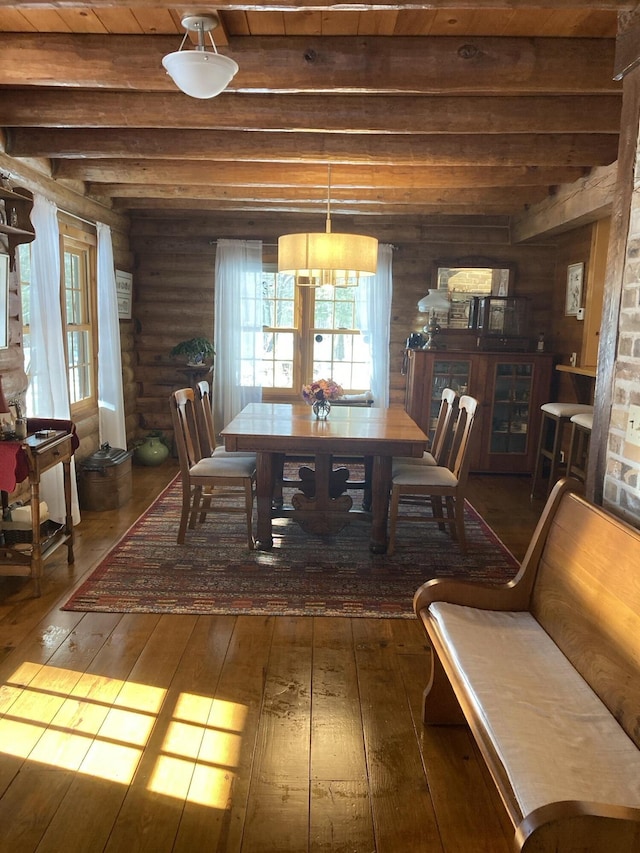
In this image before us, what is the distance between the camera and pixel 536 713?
166cm

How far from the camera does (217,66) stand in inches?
86.5

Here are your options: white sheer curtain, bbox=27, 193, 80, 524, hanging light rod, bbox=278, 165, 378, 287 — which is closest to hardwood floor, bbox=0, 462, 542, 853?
white sheer curtain, bbox=27, 193, 80, 524

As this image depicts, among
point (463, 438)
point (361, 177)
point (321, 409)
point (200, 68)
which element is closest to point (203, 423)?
point (321, 409)

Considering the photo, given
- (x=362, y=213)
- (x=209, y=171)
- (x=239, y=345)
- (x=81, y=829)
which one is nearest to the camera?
(x=81, y=829)

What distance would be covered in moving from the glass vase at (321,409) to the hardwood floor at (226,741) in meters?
1.57

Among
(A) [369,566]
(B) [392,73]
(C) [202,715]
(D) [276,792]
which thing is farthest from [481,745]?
(B) [392,73]

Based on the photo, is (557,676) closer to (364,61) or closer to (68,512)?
(364,61)

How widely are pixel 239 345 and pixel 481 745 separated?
5110 mm

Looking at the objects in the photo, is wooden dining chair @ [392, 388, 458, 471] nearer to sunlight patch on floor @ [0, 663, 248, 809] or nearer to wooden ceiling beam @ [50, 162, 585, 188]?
wooden ceiling beam @ [50, 162, 585, 188]

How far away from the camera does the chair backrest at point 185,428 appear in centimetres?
381

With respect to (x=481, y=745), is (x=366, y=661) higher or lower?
lower

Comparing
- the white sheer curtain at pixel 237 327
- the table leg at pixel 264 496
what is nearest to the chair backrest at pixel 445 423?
the table leg at pixel 264 496

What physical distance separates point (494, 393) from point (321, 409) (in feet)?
7.63

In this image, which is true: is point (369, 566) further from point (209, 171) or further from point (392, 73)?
point (209, 171)
